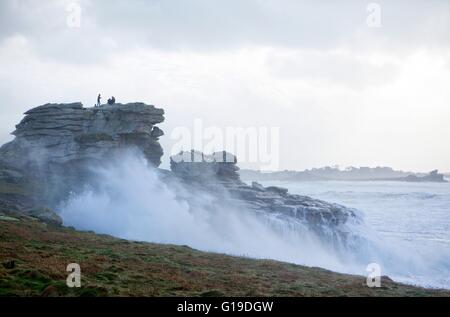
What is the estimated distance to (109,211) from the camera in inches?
2095

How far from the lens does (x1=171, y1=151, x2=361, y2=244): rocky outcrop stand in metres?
56.8

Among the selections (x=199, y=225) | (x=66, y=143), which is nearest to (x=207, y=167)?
(x=199, y=225)

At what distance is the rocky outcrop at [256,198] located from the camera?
56750 mm

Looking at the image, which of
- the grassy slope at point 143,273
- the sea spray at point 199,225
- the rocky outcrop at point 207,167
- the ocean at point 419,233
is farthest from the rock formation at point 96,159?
the grassy slope at point 143,273

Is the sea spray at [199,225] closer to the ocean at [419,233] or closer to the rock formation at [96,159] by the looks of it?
the ocean at [419,233]

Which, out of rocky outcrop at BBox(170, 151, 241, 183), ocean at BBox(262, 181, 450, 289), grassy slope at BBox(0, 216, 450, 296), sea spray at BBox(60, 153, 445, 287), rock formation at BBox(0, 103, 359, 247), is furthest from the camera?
rocky outcrop at BBox(170, 151, 241, 183)

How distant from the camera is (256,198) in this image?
61625mm

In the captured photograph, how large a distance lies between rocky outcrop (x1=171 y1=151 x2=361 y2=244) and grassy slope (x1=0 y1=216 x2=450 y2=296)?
24176mm

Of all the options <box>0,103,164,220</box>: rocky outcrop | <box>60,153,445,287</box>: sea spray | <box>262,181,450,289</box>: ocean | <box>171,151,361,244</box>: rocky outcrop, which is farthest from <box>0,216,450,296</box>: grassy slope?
<box>171,151,361,244</box>: rocky outcrop

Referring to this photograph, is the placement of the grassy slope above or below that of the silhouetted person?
below

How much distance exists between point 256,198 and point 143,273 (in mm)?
A: 38886

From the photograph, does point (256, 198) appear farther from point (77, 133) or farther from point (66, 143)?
point (66, 143)

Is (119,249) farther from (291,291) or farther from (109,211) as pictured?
(109,211)

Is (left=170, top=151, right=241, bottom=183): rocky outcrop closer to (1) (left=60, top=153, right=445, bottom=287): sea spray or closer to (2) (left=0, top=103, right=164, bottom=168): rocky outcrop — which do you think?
(1) (left=60, top=153, right=445, bottom=287): sea spray
